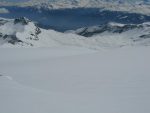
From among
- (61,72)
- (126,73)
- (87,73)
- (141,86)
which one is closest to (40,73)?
(61,72)

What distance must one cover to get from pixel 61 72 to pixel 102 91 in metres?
3.70

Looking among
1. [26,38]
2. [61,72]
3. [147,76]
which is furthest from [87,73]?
[26,38]

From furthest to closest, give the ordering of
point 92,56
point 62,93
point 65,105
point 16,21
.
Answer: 1. point 16,21
2. point 92,56
3. point 62,93
4. point 65,105

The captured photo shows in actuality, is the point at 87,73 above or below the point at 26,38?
above

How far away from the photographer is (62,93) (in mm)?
12398

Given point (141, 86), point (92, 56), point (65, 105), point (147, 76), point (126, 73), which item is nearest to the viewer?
point (65, 105)

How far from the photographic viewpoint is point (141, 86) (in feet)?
43.6

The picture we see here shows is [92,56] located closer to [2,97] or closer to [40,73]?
[40,73]

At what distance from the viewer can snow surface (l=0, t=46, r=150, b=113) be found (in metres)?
10.8

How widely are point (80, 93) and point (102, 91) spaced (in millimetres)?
801

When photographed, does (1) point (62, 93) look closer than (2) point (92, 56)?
Yes

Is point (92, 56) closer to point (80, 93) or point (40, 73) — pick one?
point (40, 73)

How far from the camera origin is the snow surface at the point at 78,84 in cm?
1081

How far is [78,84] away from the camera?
A: 14000mm
